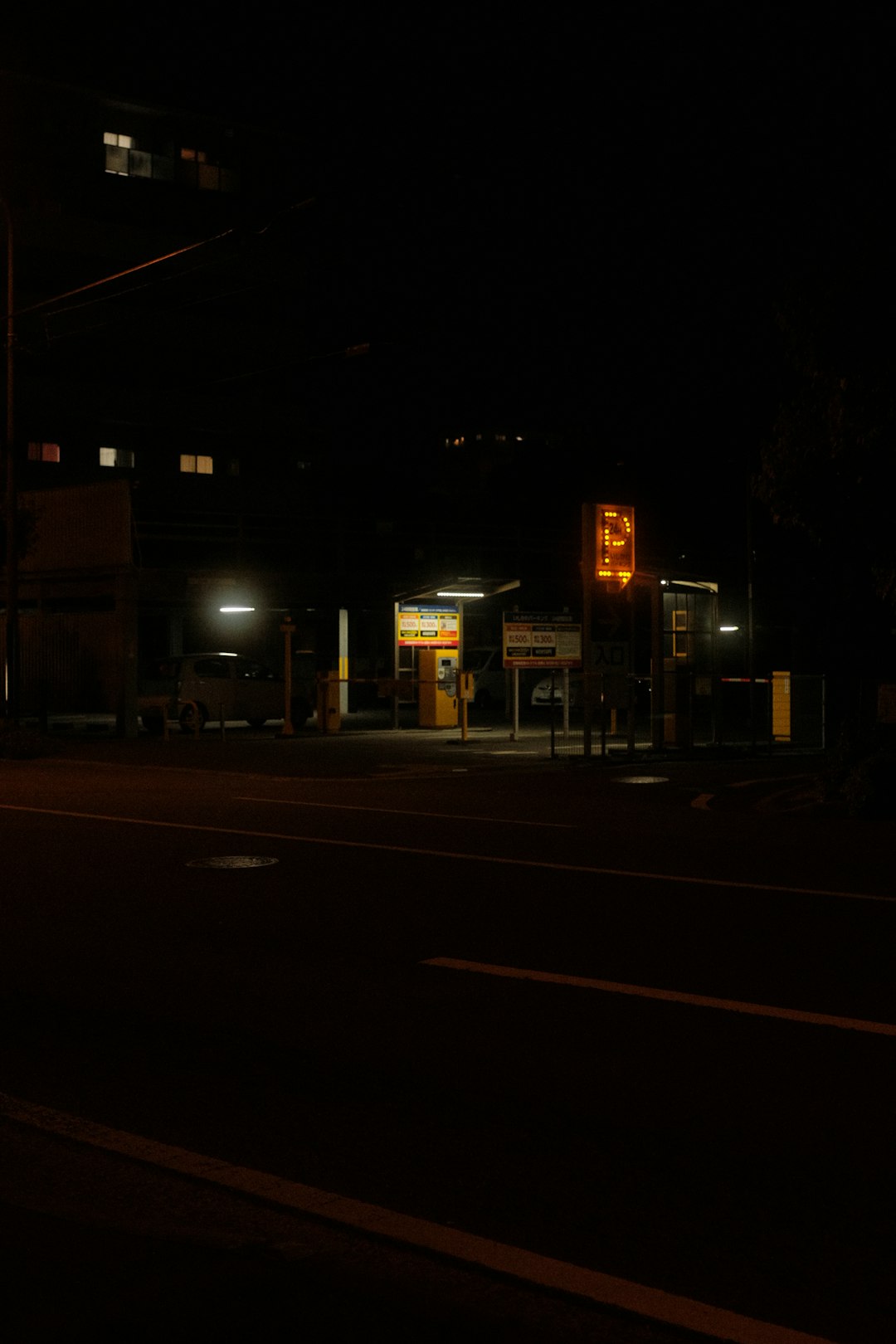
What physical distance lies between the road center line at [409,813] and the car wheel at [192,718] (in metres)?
12.5

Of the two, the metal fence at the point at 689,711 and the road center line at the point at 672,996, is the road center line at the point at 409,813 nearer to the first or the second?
the road center line at the point at 672,996

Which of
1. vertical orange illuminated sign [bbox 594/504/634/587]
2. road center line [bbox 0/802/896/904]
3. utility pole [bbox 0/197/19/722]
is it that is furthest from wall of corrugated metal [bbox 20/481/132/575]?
Answer: road center line [bbox 0/802/896/904]

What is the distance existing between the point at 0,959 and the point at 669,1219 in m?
5.29

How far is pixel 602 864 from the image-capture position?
1270 centimetres

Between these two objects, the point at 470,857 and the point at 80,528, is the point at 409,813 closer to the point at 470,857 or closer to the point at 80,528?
the point at 470,857

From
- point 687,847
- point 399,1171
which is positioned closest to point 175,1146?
point 399,1171

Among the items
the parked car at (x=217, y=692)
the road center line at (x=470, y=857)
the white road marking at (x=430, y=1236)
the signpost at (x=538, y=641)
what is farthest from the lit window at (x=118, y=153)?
the white road marking at (x=430, y=1236)

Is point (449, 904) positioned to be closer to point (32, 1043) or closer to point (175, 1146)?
point (32, 1043)

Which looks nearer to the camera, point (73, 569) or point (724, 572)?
point (73, 569)

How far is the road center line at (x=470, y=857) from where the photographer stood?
1141 centimetres

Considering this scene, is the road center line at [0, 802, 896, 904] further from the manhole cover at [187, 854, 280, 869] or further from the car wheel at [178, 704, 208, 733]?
the car wheel at [178, 704, 208, 733]

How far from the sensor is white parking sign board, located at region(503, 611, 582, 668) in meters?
29.8

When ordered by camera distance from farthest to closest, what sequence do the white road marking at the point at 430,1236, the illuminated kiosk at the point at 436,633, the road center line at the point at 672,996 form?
the illuminated kiosk at the point at 436,633 → the road center line at the point at 672,996 → the white road marking at the point at 430,1236

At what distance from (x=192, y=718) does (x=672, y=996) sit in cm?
2449
